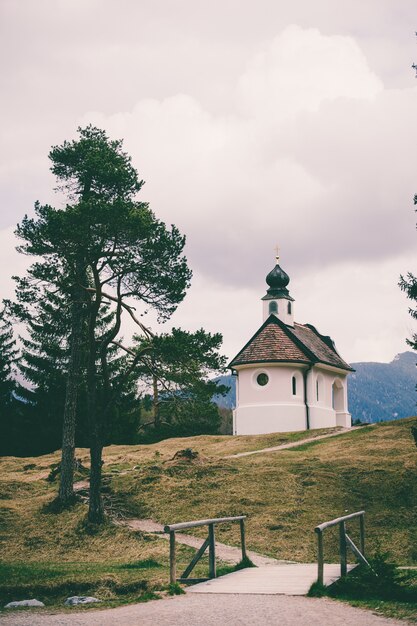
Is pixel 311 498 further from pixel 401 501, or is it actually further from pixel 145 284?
pixel 145 284

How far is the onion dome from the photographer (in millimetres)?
48959

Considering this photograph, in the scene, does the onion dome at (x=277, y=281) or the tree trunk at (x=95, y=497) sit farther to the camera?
the onion dome at (x=277, y=281)

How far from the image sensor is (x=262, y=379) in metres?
43.8

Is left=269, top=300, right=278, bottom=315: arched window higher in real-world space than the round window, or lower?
higher

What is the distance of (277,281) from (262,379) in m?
8.34

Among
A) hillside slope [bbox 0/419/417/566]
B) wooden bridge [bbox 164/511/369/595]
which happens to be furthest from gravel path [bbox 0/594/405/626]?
hillside slope [bbox 0/419/417/566]

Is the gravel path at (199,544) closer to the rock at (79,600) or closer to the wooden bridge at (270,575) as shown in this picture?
the wooden bridge at (270,575)

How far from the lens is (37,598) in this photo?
37.2 ft

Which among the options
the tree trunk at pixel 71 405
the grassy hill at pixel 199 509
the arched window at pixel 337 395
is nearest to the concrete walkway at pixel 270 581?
the grassy hill at pixel 199 509

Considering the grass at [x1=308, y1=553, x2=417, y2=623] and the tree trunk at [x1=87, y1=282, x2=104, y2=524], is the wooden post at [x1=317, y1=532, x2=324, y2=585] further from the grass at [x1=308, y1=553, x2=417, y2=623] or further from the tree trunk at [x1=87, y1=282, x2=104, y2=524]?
the tree trunk at [x1=87, y1=282, x2=104, y2=524]

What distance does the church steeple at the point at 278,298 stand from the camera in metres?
48.2

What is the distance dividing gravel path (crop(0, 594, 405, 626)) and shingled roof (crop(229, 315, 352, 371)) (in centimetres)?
3351

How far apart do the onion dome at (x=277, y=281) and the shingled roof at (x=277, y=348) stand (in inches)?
103

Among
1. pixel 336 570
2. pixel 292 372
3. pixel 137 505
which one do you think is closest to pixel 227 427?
pixel 292 372
